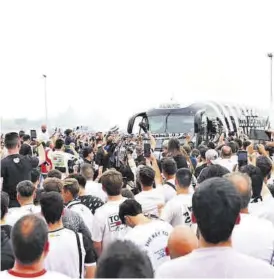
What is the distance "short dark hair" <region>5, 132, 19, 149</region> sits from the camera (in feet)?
23.0

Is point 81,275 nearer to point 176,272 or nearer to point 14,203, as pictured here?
point 176,272

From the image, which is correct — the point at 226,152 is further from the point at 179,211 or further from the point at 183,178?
the point at 179,211

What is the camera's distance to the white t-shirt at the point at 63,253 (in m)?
4.13

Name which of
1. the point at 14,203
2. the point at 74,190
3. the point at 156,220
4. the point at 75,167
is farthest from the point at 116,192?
the point at 75,167

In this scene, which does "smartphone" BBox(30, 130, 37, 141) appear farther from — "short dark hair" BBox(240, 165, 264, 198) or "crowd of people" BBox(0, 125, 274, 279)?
"short dark hair" BBox(240, 165, 264, 198)

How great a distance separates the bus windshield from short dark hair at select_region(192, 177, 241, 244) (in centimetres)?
1912

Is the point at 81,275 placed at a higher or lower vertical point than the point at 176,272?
lower

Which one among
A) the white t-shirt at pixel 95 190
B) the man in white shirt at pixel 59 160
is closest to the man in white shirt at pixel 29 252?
the white t-shirt at pixel 95 190

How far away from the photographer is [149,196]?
19.3 feet

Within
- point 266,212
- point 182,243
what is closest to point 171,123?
point 266,212

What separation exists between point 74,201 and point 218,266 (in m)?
3.22

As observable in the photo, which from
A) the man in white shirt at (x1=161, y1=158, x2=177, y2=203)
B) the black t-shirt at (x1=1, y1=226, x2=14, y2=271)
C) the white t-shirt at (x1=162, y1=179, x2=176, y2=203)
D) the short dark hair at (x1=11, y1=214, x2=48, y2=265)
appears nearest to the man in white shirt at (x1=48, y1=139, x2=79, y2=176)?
the man in white shirt at (x1=161, y1=158, x2=177, y2=203)

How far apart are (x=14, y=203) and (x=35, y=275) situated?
4083 millimetres

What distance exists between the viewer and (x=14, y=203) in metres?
6.95
